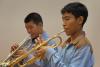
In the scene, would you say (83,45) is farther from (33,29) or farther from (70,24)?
(33,29)

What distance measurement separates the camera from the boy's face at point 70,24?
1475 millimetres

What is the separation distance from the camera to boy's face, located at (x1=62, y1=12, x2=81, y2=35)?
4.84ft

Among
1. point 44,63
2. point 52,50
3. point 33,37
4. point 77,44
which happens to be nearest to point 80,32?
point 77,44

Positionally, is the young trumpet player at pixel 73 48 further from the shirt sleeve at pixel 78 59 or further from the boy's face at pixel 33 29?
the boy's face at pixel 33 29

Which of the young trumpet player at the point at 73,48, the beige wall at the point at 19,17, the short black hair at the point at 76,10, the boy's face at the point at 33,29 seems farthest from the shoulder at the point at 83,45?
the beige wall at the point at 19,17

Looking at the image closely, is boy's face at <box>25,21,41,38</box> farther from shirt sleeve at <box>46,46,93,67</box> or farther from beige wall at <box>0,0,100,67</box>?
beige wall at <box>0,0,100,67</box>

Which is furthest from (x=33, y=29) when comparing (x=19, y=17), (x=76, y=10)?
(x=19, y=17)

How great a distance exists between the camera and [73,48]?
58.6 inches

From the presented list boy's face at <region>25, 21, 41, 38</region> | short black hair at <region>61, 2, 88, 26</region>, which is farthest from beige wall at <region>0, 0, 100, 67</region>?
short black hair at <region>61, 2, 88, 26</region>

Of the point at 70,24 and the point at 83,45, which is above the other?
the point at 70,24

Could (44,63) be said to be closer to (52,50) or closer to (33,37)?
(33,37)

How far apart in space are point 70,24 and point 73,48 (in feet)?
0.41

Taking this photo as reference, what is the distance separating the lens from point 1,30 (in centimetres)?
307

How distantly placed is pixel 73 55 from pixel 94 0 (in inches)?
51.5
